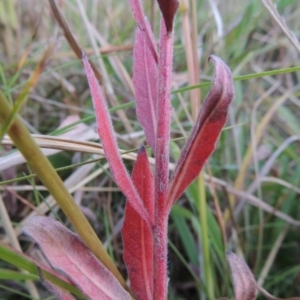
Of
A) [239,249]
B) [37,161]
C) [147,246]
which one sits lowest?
[239,249]

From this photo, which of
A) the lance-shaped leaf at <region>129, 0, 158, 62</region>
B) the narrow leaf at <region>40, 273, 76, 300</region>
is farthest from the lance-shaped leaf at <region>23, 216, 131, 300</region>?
the lance-shaped leaf at <region>129, 0, 158, 62</region>

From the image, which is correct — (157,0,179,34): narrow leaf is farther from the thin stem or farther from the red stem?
the thin stem

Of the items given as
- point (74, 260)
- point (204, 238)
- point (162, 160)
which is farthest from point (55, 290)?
point (204, 238)

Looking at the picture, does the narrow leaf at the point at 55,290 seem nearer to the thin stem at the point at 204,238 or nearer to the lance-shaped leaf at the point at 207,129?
the lance-shaped leaf at the point at 207,129

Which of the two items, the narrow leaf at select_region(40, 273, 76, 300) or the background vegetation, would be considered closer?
the narrow leaf at select_region(40, 273, 76, 300)

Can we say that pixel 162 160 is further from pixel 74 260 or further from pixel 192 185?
pixel 192 185

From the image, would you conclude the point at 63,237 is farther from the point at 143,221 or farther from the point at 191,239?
the point at 191,239

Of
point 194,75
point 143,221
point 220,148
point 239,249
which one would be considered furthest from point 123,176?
point 220,148
